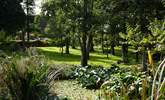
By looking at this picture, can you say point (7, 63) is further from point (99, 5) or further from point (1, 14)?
point (1, 14)

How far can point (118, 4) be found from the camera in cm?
2159

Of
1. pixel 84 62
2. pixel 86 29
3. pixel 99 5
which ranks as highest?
pixel 99 5

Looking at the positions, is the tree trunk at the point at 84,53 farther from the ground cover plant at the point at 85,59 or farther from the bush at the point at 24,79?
the bush at the point at 24,79

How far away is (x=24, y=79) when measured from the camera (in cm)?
634

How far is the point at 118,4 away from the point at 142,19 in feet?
7.13

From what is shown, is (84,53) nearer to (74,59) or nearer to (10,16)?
(74,59)

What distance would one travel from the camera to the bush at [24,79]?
20.6 ft

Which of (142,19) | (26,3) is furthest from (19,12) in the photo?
(142,19)

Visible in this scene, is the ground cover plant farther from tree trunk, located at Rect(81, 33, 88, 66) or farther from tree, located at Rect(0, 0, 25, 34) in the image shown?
tree, located at Rect(0, 0, 25, 34)

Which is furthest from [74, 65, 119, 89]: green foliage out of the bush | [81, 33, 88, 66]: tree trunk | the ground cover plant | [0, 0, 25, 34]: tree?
[0, 0, 25, 34]: tree

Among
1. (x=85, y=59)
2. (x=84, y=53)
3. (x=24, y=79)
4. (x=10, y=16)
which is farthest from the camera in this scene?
(x=10, y=16)

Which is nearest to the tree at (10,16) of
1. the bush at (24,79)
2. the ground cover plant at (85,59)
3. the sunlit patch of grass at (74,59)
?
the sunlit patch of grass at (74,59)

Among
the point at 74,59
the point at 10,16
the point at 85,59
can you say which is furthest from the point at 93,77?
the point at 10,16

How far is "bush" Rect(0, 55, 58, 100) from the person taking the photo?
6277mm
